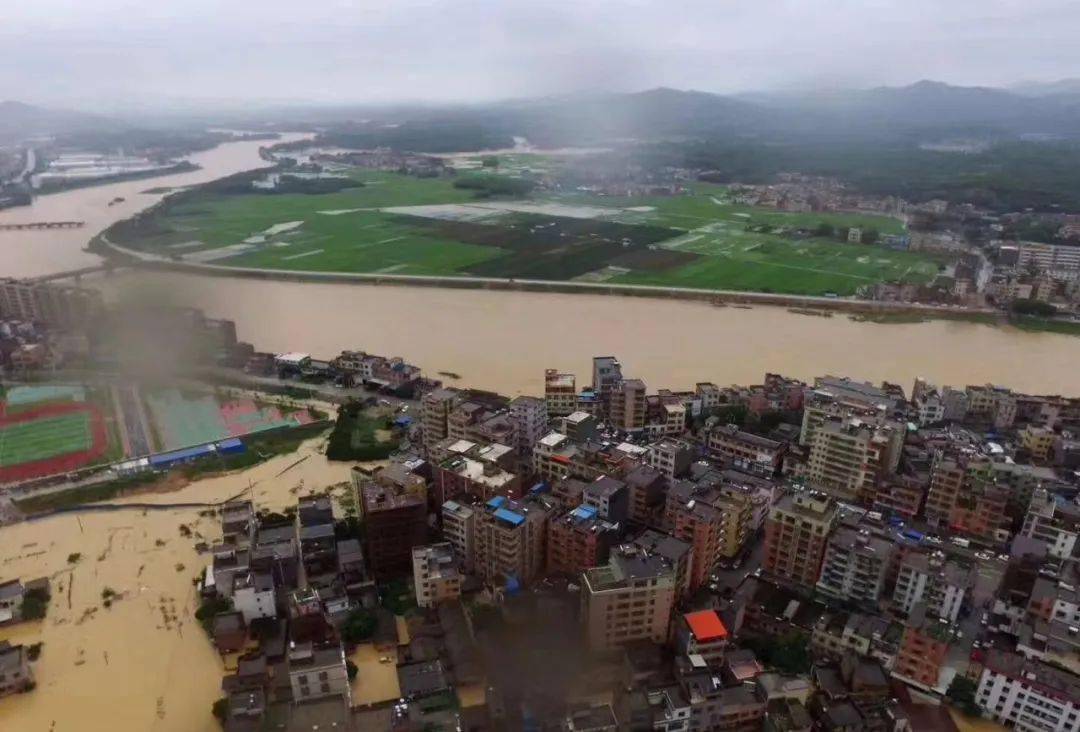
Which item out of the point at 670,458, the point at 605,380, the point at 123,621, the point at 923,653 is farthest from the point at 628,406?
the point at 123,621

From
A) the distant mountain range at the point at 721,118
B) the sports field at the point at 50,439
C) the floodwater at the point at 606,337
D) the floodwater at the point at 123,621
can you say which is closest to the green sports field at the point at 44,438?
→ the sports field at the point at 50,439

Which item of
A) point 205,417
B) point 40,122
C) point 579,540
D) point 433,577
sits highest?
point 40,122

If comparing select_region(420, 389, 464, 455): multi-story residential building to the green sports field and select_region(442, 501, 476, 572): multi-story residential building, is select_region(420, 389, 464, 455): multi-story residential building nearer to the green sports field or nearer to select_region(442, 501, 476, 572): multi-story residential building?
select_region(442, 501, 476, 572): multi-story residential building

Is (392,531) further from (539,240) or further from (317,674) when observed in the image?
(539,240)

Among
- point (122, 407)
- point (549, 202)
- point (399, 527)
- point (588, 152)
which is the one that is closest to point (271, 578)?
point (399, 527)

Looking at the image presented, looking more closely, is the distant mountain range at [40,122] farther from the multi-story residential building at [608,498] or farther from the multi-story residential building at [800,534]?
the multi-story residential building at [800,534]

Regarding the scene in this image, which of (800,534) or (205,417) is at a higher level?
(800,534)

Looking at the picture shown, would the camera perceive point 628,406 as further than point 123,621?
Yes

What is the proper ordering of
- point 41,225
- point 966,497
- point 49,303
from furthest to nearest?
point 41,225 < point 49,303 < point 966,497
